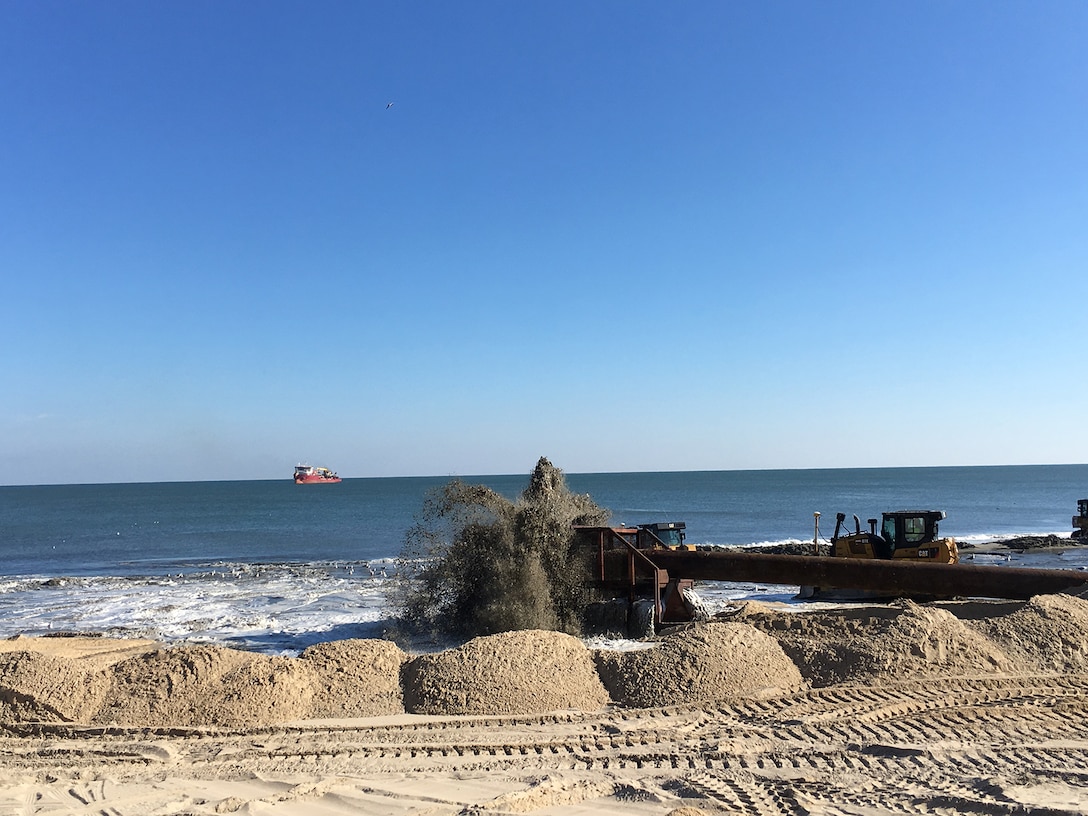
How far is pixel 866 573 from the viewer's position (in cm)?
1429

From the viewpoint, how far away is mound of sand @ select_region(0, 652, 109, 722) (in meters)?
8.30

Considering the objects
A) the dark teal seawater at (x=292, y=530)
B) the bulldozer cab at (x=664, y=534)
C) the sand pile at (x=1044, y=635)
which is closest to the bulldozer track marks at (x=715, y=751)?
the sand pile at (x=1044, y=635)

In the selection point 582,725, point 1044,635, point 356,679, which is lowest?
point 582,725

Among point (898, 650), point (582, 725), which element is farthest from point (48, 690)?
point (898, 650)

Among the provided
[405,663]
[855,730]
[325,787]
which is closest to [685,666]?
[855,730]

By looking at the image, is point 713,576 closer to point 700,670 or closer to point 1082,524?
point 700,670

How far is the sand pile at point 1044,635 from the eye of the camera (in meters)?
9.83

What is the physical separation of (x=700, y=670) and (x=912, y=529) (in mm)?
13320

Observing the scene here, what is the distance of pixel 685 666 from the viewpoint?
9070 mm

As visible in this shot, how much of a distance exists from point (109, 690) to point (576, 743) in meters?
5.17

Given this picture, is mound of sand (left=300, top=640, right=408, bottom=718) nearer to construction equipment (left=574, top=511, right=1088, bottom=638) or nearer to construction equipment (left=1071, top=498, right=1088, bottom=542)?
construction equipment (left=574, top=511, right=1088, bottom=638)

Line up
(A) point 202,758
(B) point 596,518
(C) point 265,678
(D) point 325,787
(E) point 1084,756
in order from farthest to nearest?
(B) point 596,518 → (C) point 265,678 → (A) point 202,758 → (E) point 1084,756 → (D) point 325,787

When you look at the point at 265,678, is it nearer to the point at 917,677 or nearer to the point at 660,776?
the point at 660,776

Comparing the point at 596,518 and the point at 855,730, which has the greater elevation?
the point at 596,518
